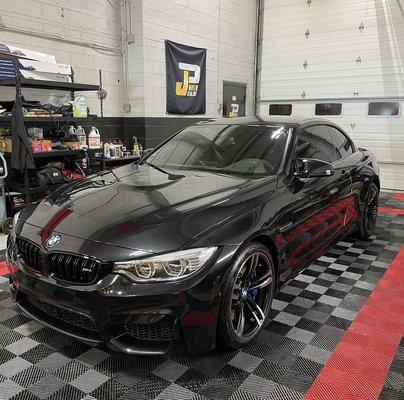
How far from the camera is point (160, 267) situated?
1.63 m

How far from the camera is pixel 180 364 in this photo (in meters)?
1.90

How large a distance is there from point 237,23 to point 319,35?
1713mm

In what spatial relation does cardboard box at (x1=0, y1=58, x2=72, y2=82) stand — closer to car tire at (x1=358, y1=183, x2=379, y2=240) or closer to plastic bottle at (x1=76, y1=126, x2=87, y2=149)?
plastic bottle at (x1=76, y1=126, x2=87, y2=149)

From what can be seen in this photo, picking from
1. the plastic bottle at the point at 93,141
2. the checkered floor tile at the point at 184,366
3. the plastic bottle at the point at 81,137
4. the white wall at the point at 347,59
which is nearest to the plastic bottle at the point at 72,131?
the plastic bottle at the point at 81,137

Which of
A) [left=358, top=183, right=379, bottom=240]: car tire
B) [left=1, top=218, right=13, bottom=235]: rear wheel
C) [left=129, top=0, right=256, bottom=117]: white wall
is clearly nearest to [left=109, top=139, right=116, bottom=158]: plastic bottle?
[left=129, top=0, right=256, bottom=117]: white wall

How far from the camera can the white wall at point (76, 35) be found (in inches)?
185

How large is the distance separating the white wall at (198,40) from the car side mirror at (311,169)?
423 cm

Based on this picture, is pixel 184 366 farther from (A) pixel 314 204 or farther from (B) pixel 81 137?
(B) pixel 81 137

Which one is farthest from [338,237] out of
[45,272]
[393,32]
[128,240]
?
[393,32]

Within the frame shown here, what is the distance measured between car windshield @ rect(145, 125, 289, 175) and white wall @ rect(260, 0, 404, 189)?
18.3 feet

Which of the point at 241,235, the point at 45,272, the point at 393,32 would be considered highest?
the point at 393,32

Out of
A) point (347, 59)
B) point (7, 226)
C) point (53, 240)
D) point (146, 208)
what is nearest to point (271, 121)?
point (146, 208)

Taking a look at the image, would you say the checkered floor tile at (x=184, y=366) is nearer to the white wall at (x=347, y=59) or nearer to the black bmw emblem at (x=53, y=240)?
the black bmw emblem at (x=53, y=240)

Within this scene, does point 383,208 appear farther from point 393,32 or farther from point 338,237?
point 393,32
